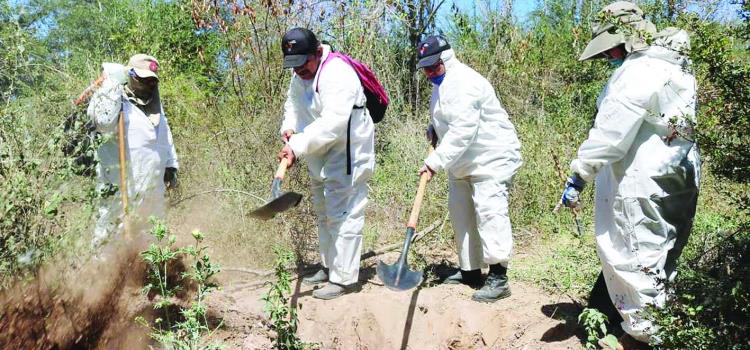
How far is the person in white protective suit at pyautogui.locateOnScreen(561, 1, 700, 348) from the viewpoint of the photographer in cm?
341

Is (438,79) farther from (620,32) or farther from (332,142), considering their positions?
(620,32)

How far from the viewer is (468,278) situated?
16.5 ft

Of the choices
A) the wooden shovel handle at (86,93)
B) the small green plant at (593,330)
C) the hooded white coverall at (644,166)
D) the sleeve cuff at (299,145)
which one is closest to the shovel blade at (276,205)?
the sleeve cuff at (299,145)

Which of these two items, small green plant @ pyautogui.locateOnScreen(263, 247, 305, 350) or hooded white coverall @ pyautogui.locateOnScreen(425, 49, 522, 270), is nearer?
small green plant @ pyautogui.locateOnScreen(263, 247, 305, 350)

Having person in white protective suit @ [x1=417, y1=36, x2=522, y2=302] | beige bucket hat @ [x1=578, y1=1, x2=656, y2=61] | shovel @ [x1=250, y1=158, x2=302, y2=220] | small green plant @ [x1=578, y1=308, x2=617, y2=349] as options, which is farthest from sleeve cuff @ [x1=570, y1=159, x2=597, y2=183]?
shovel @ [x1=250, y1=158, x2=302, y2=220]

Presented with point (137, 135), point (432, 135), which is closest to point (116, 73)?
point (137, 135)

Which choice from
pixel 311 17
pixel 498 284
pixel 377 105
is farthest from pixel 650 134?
pixel 311 17

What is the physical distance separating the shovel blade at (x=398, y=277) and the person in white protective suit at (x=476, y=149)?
0.61 metres

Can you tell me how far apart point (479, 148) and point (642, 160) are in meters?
1.25

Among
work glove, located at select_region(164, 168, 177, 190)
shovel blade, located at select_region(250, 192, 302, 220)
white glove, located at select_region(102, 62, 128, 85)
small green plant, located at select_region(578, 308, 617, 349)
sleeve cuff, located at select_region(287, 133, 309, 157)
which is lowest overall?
small green plant, located at select_region(578, 308, 617, 349)

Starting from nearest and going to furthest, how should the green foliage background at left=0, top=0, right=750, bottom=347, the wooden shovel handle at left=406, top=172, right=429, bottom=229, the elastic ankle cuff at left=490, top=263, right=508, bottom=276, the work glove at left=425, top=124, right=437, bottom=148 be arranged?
the green foliage background at left=0, top=0, right=750, bottom=347, the wooden shovel handle at left=406, top=172, right=429, bottom=229, the elastic ankle cuff at left=490, top=263, right=508, bottom=276, the work glove at left=425, top=124, right=437, bottom=148

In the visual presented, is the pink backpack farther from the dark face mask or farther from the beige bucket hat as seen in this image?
the beige bucket hat

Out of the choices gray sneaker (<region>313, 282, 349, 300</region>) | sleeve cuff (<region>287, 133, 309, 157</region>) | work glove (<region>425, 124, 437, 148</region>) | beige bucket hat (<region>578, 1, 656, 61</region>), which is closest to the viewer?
beige bucket hat (<region>578, 1, 656, 61</region>)

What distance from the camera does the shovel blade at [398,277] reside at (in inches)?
163
